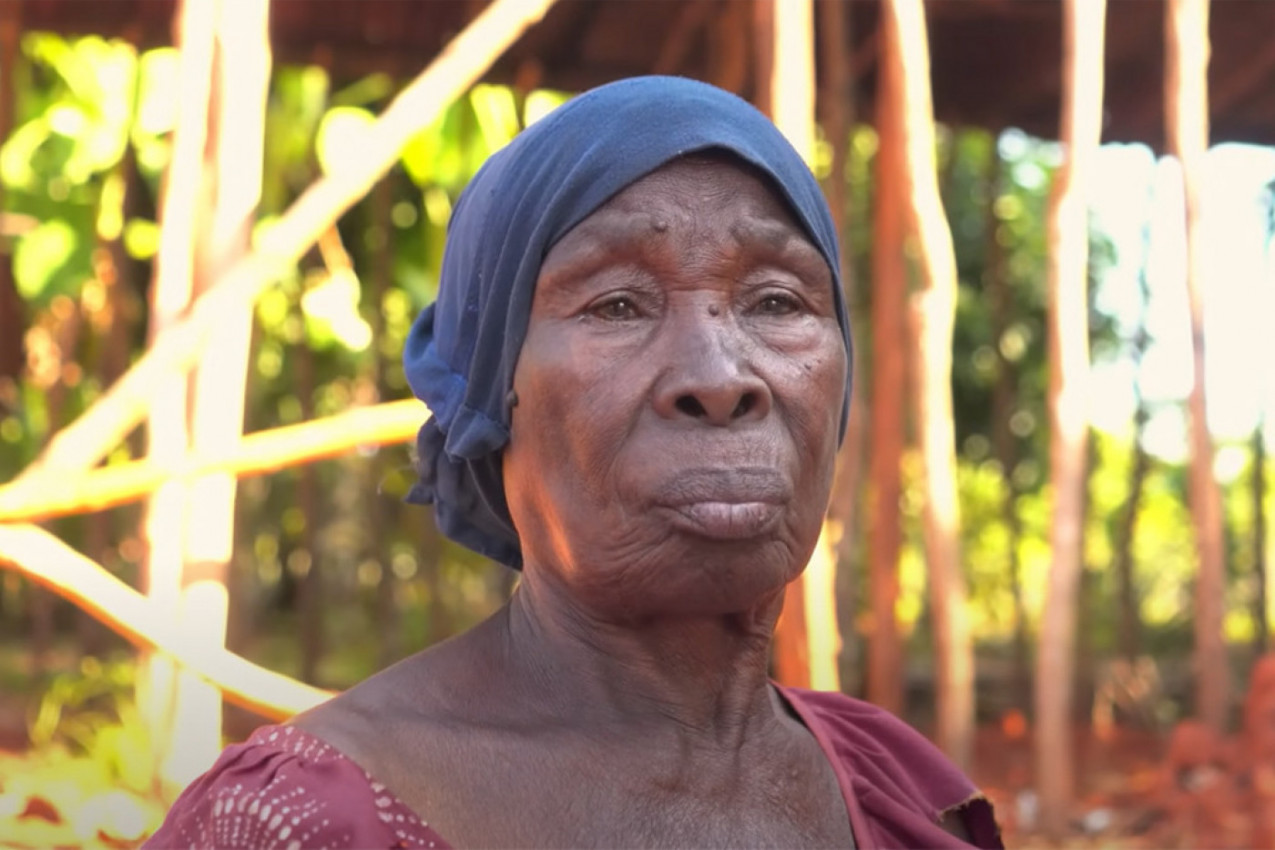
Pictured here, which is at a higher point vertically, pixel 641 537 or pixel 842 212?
pixel 842 212

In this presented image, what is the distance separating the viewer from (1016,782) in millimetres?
6055

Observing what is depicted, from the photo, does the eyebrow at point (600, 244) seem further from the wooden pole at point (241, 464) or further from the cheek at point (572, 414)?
the wooden pole at point (241, 464)

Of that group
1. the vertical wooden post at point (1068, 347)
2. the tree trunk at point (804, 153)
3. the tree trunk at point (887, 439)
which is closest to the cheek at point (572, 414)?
the tree trunk at point (804, 153)

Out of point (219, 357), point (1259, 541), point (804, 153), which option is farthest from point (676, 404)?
point (1259, 541)

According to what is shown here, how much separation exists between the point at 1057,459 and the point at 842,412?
8.97 feet

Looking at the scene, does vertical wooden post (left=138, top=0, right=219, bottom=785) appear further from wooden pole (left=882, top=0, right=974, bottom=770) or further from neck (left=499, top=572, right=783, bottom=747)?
wooden pole (left=882, top=0, right=974, bottom=770)

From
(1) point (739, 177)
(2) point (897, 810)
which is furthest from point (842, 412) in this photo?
(2) point (897, 810)

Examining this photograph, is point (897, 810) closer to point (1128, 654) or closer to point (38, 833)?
point (38, 833)

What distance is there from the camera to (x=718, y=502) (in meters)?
1.34

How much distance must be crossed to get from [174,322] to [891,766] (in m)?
2.04

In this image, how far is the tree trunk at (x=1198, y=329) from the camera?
4344 mm

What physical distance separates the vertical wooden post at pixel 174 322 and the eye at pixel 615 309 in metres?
1.73

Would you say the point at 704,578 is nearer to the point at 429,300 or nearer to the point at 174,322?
the point at 174,322

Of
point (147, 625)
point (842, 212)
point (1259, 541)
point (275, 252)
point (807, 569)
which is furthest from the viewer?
point (1259, 541)
